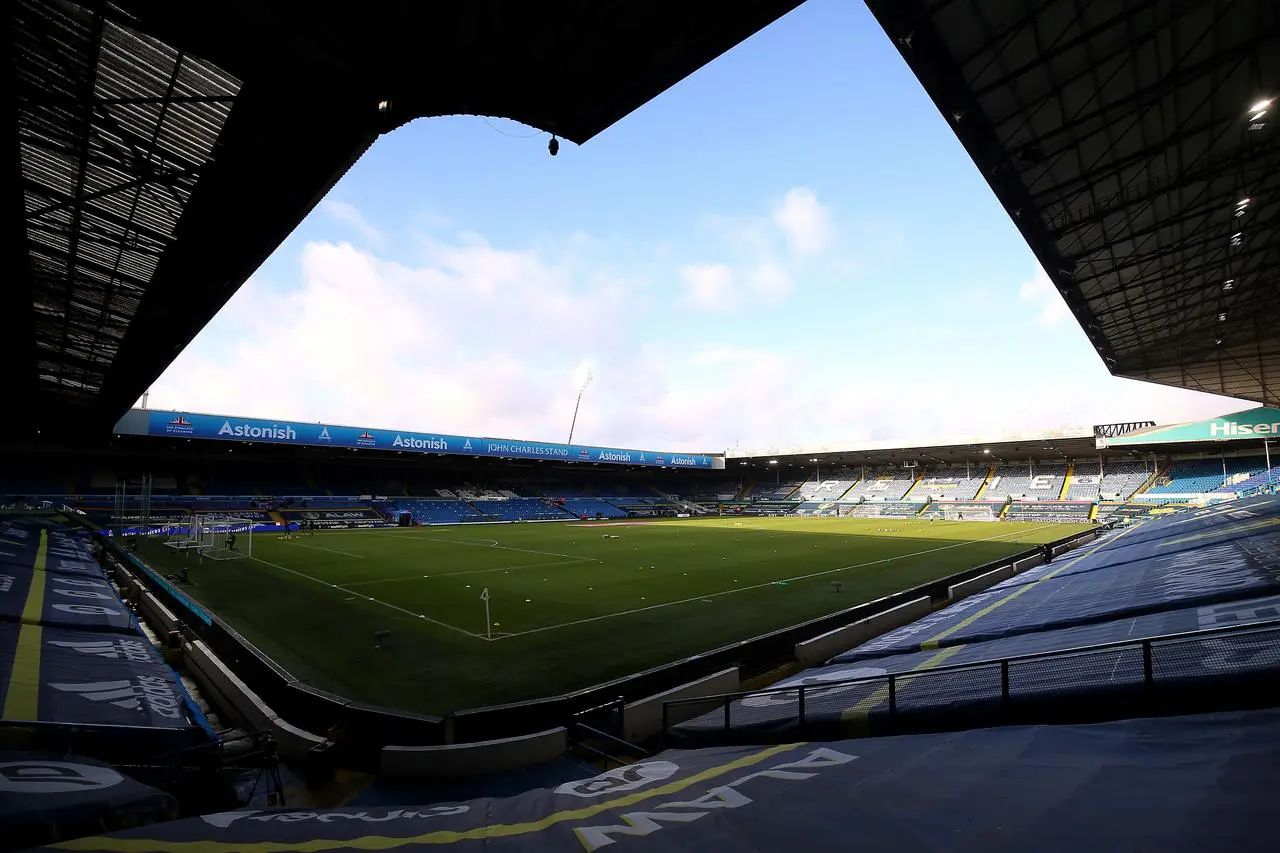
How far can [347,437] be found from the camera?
51.2m

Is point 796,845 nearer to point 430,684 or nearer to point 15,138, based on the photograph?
point 430,684

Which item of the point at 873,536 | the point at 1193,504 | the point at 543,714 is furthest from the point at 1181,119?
the point at 1193,504

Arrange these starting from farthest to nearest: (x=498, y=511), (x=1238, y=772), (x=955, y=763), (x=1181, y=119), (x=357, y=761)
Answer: (x=498, y=511)
(x=1181, y=119)
(x=357, y=761)
(x=955, y=763)
(x=1238, y=772)

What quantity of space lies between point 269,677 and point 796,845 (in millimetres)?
10442

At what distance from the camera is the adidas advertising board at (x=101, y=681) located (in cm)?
691

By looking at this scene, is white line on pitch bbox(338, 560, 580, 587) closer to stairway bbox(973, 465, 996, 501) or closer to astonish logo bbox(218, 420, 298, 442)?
astonish logo bbox(218, 420, 298, 442)

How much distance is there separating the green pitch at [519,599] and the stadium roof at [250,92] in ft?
26.9

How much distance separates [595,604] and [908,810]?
572 inches

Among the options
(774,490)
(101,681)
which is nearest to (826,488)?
(774,490)

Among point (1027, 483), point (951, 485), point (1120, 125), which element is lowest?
point (951, 485)

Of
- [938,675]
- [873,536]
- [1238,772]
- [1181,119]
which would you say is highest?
[1181,119]

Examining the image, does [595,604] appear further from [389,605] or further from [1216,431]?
[1216,431]

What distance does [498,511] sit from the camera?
206ft

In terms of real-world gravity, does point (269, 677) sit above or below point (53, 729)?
below
